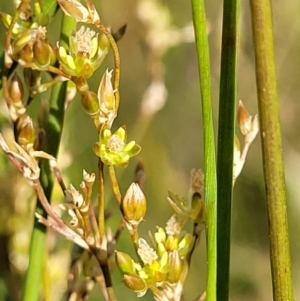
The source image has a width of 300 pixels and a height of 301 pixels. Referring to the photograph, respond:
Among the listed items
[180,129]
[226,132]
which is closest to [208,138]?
[226,132]

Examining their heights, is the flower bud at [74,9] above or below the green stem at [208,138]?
above

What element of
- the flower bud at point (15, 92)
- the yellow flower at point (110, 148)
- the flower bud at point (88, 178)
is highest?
the flower bud at point (15, 92)

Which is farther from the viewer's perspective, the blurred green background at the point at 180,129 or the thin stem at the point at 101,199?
the blurred green background at the point at 180,129

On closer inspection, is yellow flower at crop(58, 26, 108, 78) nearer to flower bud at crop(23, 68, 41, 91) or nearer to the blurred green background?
flower bud at crop(23, 68, 41, 91)

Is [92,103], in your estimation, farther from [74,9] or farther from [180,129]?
[180,129]

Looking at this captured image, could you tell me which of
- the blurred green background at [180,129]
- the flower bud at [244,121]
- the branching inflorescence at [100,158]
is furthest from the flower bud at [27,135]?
the blurred green background at [180,129]

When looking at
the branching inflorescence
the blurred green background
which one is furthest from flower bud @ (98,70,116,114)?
the blurred green background

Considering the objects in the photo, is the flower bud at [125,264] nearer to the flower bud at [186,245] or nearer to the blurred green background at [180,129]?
the flower bud at [186,245]
